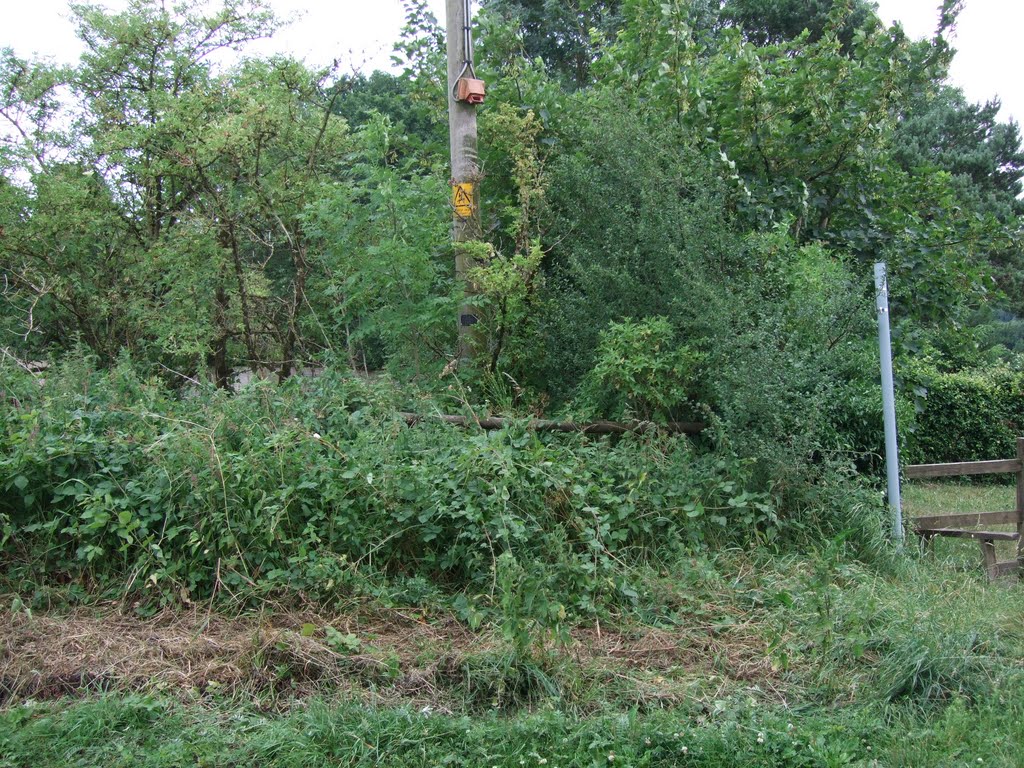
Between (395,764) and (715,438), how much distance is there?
3.70 metres

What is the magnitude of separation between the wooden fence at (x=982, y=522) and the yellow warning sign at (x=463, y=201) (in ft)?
14.1

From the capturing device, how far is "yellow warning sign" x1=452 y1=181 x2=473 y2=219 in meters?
7.79

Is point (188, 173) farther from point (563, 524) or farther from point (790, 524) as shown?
point (790, 524)

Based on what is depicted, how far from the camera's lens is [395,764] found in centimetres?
368

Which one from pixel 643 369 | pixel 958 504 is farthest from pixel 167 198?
pixel 958 504

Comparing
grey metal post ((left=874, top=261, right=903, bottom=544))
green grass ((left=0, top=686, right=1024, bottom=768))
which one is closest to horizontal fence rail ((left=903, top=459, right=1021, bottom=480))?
grey metal post ((left=874, top=261, right=903, bottom=544))

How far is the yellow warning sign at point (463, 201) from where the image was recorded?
7.79m

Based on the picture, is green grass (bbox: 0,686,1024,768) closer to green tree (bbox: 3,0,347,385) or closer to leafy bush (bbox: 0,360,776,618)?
leafy bush (bbox: 0,360,776,618)

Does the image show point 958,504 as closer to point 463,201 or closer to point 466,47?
point 463,201

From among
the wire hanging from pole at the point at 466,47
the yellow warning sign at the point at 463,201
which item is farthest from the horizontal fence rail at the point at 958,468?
the wire hanging from pole at the point at 466,47

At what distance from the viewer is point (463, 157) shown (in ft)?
25.9

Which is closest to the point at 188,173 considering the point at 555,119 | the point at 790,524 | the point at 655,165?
the point at 555,119

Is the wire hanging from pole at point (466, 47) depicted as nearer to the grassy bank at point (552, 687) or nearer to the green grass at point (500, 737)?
the grassy bank at point (552, 687)

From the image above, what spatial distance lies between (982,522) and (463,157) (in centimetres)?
536
